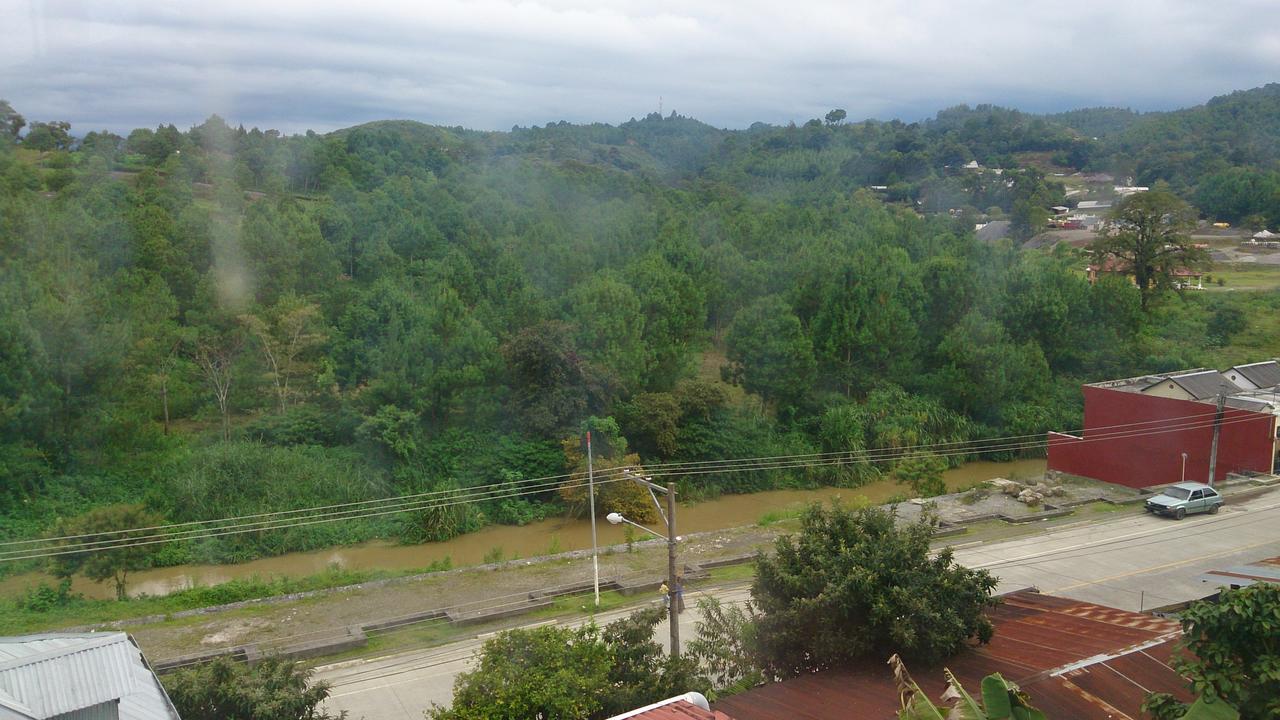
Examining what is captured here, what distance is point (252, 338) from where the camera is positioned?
23078 millimetres

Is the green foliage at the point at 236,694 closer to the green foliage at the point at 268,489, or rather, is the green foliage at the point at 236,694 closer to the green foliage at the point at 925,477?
the green foliage at the point at 268,489

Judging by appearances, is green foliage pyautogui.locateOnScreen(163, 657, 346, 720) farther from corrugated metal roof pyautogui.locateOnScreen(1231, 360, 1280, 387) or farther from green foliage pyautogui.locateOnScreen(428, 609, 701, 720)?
corrugated metal roof pyautogui.locateOnScreen(1231, 360, 1280, 387)

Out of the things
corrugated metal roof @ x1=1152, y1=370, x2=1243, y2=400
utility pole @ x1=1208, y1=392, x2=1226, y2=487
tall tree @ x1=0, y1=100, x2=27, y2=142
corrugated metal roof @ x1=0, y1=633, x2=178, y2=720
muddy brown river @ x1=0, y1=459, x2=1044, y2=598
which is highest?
tall tree @ x1=0, y1=100, x2=27, y2=142

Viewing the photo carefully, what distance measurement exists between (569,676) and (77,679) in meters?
3.46

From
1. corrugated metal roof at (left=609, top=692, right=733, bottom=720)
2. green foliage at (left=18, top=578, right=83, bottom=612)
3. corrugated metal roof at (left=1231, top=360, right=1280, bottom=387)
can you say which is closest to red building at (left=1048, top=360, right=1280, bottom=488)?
corrugated metal roof at (left=1231, top=360, right=1280, bottom=387)

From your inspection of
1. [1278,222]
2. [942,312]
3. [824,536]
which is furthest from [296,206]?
[1278,222]

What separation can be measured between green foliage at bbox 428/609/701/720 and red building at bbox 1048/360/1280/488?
15663mm

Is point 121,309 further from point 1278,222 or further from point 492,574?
point 1278,222

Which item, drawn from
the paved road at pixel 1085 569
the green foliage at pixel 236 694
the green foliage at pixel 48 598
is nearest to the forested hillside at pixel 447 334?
the green foliage at pixel 48 598

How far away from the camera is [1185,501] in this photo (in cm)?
1783

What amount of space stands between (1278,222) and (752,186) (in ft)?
84.4

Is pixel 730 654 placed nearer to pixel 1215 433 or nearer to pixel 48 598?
pixel 48 598

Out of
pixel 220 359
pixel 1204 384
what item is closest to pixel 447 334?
pixel 220 359

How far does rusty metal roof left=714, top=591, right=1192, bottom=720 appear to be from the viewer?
25.0ft
